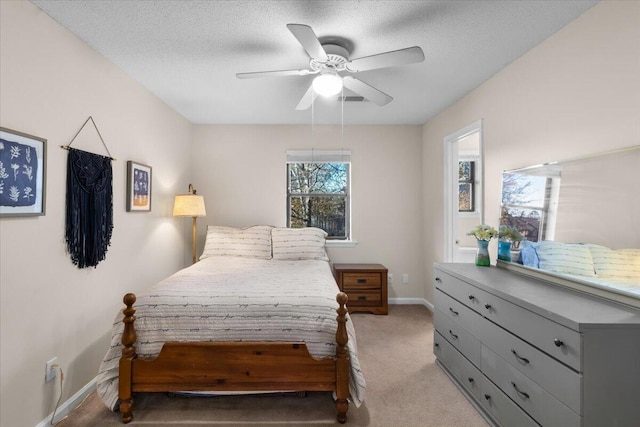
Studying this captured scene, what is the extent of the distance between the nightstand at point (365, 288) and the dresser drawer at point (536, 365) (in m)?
1.89

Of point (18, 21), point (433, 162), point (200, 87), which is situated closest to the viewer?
point (18, 21)

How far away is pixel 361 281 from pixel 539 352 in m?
2.39

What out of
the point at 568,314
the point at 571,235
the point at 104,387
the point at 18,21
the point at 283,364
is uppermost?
the point at 18,21

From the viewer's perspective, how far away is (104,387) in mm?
1833

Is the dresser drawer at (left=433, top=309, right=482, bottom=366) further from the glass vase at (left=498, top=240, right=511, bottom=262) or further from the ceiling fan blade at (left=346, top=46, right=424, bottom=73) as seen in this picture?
the ceiling fan blade at (left=346, top=46, right=424, bottom=73)

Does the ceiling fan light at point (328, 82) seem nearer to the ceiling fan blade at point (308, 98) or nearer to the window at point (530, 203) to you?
the ceiling fan blade at point (308, 98)

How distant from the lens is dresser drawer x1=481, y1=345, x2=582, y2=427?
1.28m

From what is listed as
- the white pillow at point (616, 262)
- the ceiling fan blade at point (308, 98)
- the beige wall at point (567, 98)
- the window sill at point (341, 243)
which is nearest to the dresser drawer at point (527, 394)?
the white pillow at point (616, 262)

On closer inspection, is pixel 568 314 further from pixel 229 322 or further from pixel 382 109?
pixel 382 109

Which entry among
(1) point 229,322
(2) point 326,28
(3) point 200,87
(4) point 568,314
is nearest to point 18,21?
(3) point 200,87

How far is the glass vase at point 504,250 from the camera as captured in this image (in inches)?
90.2

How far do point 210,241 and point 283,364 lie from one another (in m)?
2.16

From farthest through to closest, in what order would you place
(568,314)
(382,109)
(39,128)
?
(382,109), (39,128), (568,314)

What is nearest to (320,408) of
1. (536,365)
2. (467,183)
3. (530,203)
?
(536,365)
